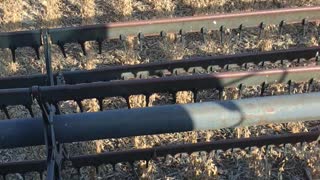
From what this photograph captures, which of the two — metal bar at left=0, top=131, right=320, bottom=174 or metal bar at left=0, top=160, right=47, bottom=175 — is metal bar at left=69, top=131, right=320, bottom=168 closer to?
metal bar at left=0, top=131, right=320, bottom=174

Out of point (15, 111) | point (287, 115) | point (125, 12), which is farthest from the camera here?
point (125, 12)

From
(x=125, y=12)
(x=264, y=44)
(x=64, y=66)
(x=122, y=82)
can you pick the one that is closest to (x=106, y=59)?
(x=64, y=66)

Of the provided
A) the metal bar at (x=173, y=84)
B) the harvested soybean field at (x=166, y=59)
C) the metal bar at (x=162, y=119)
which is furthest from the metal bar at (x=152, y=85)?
the harvested soybean field at (x=166, y=59)

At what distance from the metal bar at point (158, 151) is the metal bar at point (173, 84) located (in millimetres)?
611

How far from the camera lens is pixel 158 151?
338 cm

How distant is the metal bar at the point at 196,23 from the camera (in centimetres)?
359

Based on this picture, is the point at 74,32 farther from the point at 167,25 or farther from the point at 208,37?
the point at 208,37

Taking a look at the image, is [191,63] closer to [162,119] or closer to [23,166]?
[23,166]

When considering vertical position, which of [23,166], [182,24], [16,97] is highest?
[182,24]

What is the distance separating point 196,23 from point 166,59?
0.86m

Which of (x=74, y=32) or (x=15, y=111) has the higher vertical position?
(x=74, y=32)

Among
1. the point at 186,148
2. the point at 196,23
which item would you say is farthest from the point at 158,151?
the point at 196,23

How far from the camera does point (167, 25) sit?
3.69m

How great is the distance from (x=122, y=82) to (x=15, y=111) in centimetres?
180
